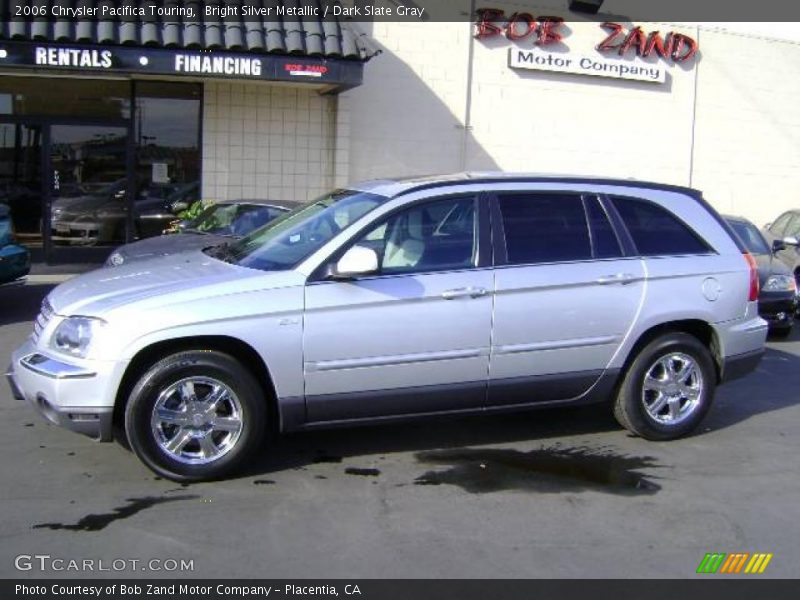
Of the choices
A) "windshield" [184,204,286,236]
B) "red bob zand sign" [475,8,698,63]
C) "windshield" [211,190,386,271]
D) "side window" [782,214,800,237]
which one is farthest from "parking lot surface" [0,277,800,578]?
"red bob zand sign" [475,8,698,63]

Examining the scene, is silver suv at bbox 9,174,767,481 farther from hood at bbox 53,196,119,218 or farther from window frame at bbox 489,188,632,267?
hood at bbox 53,196,119,218

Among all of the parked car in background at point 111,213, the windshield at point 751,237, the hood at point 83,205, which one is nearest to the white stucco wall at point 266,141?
the parked car in background at point 111,213

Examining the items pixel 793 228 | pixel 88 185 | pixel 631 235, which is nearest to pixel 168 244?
pixel 88 185

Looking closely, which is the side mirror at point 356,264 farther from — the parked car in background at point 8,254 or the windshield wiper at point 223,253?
the parked car in background at point 8,254

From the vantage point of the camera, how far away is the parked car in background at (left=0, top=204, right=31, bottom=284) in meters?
9.40

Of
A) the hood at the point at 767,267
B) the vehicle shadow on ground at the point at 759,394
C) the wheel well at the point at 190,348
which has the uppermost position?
the hood at the point at 767,267

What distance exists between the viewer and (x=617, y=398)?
20.0 ft

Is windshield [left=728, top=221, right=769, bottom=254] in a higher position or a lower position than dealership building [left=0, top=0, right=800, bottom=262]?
lower

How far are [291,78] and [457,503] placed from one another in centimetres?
897

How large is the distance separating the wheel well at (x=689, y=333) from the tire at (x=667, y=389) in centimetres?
4

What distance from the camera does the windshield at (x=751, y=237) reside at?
36.2ft

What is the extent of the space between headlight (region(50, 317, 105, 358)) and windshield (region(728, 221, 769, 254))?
336 inches

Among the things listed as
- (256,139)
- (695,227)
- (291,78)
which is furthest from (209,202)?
(695,227)
